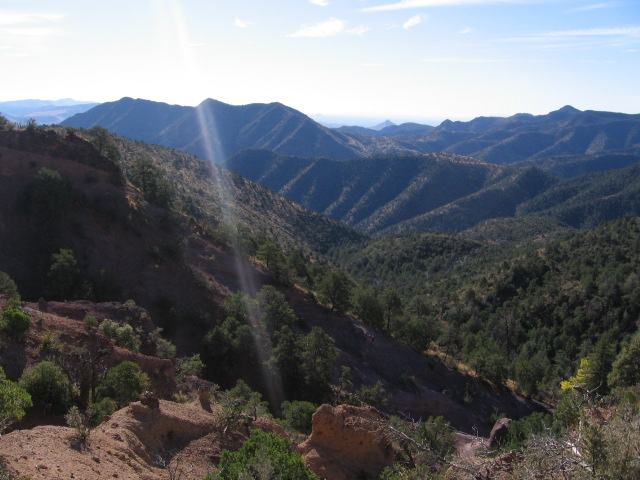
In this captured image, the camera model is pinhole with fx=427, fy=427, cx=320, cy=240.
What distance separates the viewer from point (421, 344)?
53688mm

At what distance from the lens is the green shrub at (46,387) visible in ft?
59.1

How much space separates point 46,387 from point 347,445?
14151 mm

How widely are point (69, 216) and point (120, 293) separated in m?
10.7

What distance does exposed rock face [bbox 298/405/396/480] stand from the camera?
69.0 ft

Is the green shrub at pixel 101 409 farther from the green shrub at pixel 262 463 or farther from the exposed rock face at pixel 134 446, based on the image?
the green shrub at pixel 262 463

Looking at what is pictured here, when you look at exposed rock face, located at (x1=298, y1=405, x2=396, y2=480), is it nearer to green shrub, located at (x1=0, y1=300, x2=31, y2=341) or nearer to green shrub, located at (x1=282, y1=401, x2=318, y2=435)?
green shrub, located at (x1=282, y1=401, x2=318, y2=435)

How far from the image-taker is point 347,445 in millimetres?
21625

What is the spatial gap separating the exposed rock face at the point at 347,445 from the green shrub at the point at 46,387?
450 inches

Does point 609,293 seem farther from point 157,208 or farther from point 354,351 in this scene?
point 157,208

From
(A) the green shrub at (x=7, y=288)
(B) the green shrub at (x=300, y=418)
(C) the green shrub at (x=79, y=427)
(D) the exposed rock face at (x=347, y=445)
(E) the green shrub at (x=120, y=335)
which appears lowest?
(B) the green shrub at (x=300, y=418)

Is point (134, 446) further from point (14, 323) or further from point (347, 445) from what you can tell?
point (14, 323)

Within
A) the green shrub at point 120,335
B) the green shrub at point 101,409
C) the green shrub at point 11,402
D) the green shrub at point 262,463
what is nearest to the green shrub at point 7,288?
the green shrub at point 120,335

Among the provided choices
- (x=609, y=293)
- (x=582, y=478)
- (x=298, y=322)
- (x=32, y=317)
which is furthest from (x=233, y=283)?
(x=609, y=293)

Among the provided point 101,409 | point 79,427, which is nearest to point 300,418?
point 101,409
